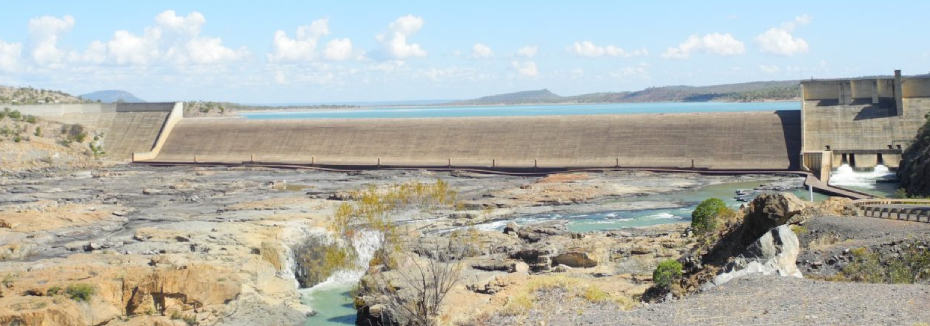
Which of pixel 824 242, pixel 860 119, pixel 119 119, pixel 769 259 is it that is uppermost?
pixel 119 119

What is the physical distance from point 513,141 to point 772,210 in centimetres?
3825

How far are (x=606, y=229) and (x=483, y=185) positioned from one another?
16.5 m

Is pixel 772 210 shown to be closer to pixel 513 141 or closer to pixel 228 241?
pixel 228 241

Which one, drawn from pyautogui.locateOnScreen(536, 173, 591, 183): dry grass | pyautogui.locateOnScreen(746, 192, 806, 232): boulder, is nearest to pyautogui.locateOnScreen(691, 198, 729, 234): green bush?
pyautogui.locateOnScreen(746, 192, 806, 232): boulder

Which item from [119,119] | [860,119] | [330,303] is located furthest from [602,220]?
[119,119]

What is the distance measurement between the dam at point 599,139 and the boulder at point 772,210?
93.2 ft

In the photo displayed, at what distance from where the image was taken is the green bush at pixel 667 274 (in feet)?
62.1

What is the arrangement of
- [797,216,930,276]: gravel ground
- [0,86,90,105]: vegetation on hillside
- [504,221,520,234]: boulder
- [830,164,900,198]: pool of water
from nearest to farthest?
[797,216,930,276]: gravel ground, [504,221,520,234]: boulder, [830,164,900,198]: pool of water, [0,86,90,105]: vegetation on hillside

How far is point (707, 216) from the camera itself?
26.6 meters

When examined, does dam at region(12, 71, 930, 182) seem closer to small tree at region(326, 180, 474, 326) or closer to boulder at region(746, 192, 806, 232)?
small tree at region(326, 180, 474, 326)

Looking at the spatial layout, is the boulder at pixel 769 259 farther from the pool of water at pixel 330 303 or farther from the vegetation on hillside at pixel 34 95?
the vegetation on hillside at pixel 34 95

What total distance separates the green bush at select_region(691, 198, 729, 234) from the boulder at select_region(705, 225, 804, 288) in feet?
27.4

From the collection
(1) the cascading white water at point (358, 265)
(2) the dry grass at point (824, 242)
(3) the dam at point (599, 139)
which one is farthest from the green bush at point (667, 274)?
(3) the dam at point (599, 139)

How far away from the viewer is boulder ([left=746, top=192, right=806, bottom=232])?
2023 cm
